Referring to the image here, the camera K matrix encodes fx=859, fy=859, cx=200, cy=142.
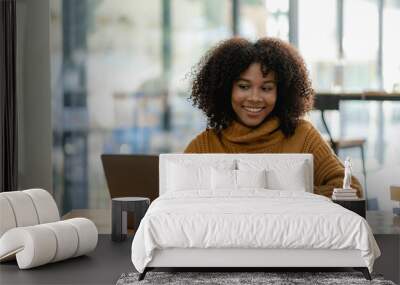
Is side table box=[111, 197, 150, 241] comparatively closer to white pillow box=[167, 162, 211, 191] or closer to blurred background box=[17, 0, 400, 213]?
white pillow box=[167, 162, 211, 191]

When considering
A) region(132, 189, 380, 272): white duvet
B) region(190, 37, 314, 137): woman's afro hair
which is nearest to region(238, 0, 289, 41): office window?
region(190, 37, 314, 137): woman's afro hair

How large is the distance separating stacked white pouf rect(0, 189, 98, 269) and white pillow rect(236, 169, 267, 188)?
1.22m

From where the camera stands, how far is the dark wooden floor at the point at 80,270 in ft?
16.9

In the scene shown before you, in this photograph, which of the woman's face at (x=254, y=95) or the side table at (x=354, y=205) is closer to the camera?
the side table at (x=354, y=205)

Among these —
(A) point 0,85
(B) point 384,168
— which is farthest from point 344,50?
(A) point 0,85

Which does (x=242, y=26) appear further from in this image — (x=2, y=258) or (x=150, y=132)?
(x=2, y=258)

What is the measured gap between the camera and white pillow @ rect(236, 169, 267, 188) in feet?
21.3

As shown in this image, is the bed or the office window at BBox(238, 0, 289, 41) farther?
the office window at BBox(238, 0, 289, 41)

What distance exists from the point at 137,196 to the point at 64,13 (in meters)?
2.75

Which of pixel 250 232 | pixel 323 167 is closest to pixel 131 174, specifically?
pixel 323 167

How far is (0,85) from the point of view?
25.1ft

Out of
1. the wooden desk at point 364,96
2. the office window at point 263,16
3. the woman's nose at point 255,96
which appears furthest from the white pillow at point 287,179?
the office window at point 263,16

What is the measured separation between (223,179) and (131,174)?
88cm

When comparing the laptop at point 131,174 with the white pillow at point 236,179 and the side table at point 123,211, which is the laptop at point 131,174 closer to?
the side table at point 123,211
